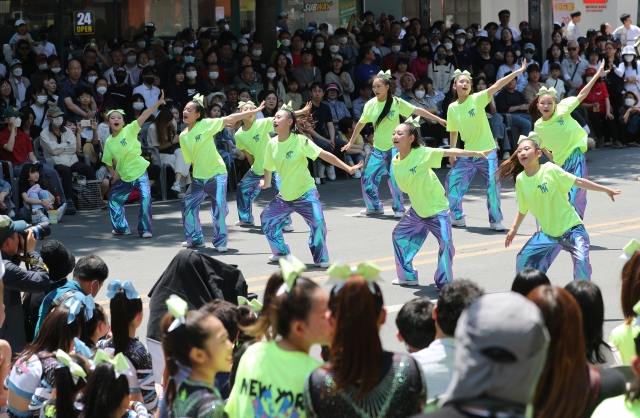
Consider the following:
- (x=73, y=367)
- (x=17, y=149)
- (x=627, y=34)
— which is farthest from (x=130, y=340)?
(x=627, y=34)

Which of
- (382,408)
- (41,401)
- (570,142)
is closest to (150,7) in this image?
(570,142)

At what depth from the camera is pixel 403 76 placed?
56.5 feet

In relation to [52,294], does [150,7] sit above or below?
above

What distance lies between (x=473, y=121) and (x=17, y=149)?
6249 mm

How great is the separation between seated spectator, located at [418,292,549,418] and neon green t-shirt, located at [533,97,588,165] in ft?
29.2

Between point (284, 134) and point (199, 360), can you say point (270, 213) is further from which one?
point (199, 360)

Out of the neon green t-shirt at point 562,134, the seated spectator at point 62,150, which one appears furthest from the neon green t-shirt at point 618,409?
the seated spectator at point 62,150

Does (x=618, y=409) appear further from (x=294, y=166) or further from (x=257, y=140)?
(x=257, y=140)

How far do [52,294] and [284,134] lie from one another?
15.6 feet

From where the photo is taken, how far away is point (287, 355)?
3.53 meters

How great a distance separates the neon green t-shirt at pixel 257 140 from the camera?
41.5 ft

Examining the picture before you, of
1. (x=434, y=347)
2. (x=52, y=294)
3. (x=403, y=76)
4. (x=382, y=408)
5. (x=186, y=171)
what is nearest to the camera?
(x=382, y=408)

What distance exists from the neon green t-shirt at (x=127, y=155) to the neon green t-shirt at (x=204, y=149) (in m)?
0.97

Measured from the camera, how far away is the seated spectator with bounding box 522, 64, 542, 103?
1823 cm
